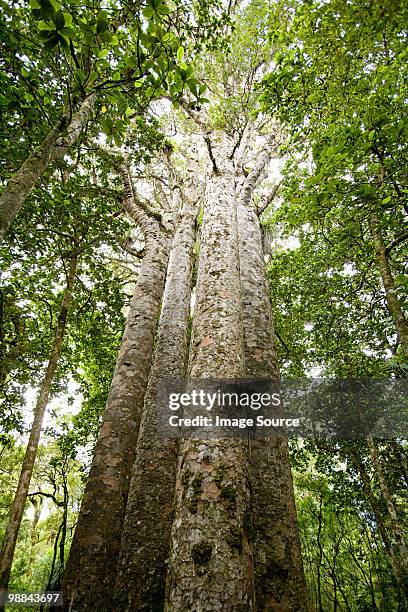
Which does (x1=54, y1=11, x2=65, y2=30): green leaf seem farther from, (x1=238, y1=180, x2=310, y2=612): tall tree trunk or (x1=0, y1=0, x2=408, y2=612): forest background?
(x1=238, y1=180, x2=310, y2=612): tall tree trunk

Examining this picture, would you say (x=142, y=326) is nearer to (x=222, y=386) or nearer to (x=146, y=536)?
(x=146, y=536)

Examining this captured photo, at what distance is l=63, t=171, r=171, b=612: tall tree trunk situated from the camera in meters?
3.04

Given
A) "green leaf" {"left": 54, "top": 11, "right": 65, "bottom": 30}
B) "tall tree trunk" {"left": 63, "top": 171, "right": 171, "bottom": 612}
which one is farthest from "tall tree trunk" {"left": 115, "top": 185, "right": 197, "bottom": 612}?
"green leaf" {"left": 54, "top": 11, "right": 65, "bottom": 30}

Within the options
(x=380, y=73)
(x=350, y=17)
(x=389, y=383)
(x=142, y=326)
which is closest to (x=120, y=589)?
(x=142, y=326)

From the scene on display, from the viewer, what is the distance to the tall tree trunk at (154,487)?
3.14 meters

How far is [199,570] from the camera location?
1.62 m

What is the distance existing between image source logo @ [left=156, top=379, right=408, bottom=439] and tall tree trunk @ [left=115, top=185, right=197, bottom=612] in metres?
0.20

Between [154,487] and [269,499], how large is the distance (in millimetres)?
1702

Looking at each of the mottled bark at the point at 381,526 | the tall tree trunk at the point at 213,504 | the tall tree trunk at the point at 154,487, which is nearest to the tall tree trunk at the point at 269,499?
the tall tree trunk at the point at 154,487

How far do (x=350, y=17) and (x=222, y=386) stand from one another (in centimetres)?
318

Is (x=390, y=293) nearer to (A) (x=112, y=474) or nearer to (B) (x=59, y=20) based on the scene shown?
(A) (x=112, y=474)

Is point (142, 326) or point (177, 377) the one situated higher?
point (142, 326)

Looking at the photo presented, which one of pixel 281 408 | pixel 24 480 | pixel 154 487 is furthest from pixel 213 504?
pixel 24 480

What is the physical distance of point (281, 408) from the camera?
3381 mm
